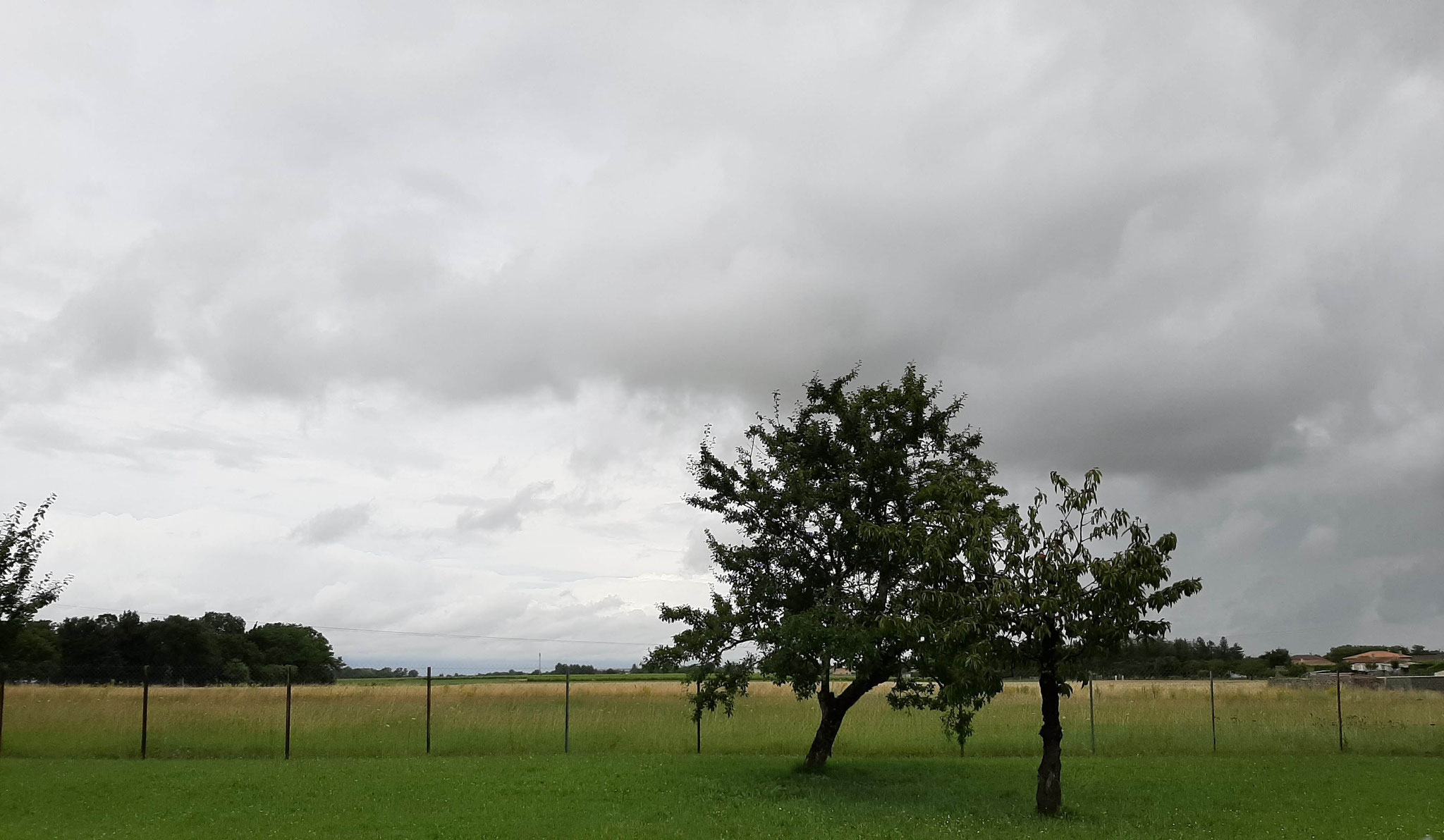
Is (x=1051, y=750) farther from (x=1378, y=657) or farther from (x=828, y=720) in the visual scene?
(x=1378, y=657)

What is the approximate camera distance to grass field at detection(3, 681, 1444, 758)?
2730cm

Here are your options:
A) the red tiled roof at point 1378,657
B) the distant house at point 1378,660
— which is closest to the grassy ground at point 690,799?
the distant house at point 1378,660

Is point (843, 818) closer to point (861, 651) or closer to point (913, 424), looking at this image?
point (861, 651)

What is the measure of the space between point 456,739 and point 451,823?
1343 cm

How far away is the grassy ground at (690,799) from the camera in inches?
596

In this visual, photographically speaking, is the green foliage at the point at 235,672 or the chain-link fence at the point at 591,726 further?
the green foliage at the point at 235,672

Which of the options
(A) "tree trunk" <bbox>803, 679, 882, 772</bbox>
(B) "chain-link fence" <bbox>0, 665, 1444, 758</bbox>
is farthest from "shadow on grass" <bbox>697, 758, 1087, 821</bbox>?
(B) "chain-link fence" <bbox>0, 665, 1444, 758</bbox>

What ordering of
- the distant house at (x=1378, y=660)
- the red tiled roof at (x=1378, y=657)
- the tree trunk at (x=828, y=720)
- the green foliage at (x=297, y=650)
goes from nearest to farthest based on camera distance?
the tree trunk at (x=828, y=720)
the green foliage at (x=297, y=650)
the distant house at (x=1378, y=660)
the red tiled roof at (x=1378, y=657)

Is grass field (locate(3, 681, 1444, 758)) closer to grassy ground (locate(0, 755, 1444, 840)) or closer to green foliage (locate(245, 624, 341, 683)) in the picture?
grassy ground (locate(0, 755, 1444, 840))

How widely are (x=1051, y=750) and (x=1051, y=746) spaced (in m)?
0.08

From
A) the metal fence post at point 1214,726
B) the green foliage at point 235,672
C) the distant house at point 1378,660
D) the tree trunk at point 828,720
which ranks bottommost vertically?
the distant house at point 1378,660

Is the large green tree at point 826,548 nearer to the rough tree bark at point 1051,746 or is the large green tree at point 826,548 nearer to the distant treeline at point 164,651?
the rough tree bark at point 1051,746

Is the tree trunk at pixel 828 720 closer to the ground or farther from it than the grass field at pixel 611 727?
farther from it

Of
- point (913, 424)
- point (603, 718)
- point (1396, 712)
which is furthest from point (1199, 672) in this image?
point (913, 424)
